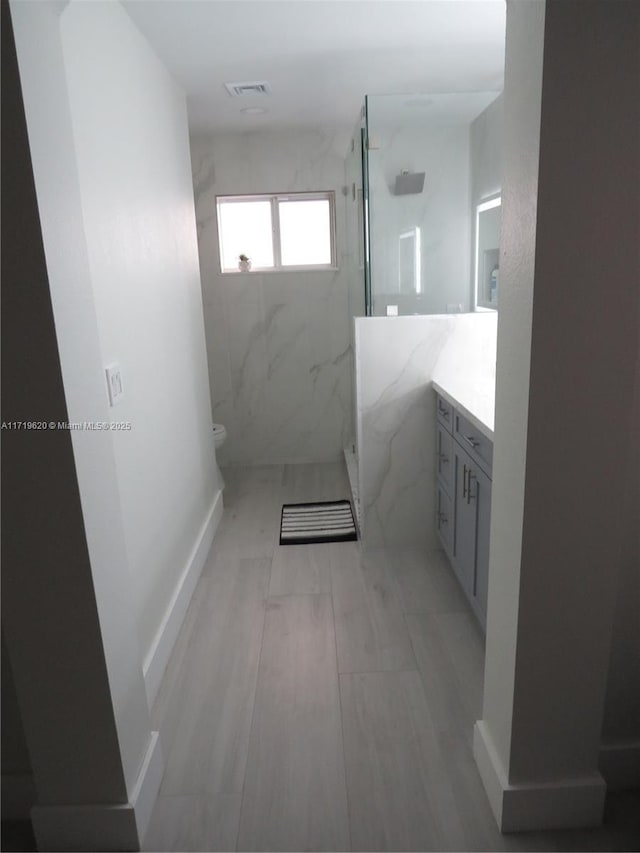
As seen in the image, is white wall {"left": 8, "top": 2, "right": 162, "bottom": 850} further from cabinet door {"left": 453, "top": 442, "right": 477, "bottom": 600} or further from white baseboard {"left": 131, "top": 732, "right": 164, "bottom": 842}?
cabinet door {"left": 453, "top": 442, "right": 477, "bottom": 600}

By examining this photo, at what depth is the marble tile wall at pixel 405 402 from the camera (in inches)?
119

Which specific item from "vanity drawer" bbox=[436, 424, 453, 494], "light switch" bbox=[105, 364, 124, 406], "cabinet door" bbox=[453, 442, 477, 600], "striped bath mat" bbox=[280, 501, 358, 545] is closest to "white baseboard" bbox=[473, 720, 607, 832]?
"cabinet door" bbox=[453, 442, 477, 600]

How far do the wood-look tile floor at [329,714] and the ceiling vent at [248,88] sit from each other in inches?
102

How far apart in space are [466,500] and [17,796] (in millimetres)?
1893

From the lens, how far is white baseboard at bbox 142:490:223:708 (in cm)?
216

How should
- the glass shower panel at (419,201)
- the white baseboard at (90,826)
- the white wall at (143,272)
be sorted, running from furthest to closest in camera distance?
the glass shower panel at (419,201) < the white wall at (143,272) < the white baseboard at (90,826)

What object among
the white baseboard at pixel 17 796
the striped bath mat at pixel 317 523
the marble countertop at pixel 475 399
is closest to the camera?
the white baseboard at pixel 17 796

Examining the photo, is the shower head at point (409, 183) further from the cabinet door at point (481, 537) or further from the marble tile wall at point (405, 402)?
the cabinet door at point (481, 537)

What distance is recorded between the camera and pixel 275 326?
4.62 metres

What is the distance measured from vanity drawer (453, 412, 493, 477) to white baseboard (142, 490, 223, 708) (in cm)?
143

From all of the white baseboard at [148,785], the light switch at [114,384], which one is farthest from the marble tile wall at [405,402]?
the white baseboard at [148,785]

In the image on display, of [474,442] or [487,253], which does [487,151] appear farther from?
[474,442]

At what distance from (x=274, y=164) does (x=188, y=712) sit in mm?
3780

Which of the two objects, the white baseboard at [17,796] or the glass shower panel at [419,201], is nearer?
the white baseboard at [17,796]
